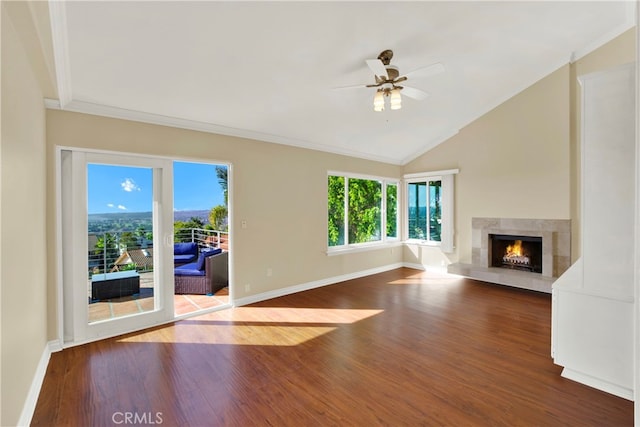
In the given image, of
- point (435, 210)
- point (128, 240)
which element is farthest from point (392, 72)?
point (435, 210)

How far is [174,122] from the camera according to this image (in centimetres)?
367

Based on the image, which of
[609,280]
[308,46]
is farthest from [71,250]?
[609,280]

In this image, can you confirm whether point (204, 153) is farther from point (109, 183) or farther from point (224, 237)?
point (224, 237)

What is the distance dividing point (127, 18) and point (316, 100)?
2211 millimetres

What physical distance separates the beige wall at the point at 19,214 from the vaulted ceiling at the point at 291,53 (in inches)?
12.6

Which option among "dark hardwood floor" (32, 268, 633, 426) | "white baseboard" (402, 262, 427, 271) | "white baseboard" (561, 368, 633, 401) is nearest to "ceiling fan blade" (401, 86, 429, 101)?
"dark hardwood floor" (32, 268, 633, 426)

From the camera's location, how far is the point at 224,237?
5180 millimetres

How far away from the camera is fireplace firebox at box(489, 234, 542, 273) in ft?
17.0

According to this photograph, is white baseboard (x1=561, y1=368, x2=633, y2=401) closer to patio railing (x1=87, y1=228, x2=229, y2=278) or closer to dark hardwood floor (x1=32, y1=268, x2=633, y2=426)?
dark hardwood floor (x1=32, y1=268, x2=633, y2=426)

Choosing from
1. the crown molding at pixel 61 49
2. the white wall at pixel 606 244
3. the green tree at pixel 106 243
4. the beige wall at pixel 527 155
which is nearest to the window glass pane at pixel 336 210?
the beige wall at pixel 527 155

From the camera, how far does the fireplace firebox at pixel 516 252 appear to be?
5.17 m

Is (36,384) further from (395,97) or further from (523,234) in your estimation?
(523,234)

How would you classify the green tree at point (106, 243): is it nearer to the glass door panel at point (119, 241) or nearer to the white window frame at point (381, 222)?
the glass door panel at point (119, 241)

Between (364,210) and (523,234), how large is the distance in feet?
9.44
